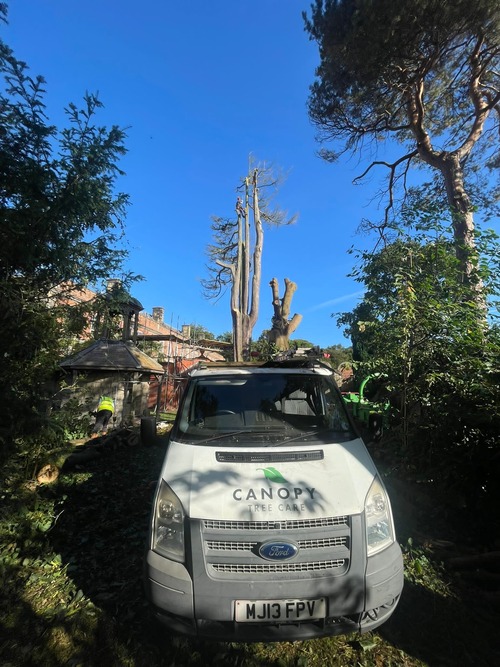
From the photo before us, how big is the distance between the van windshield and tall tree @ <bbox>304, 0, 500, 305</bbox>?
583 centimetres

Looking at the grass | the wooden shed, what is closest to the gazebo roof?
the wooden shed

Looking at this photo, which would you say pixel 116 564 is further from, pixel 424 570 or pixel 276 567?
pixel 424 570

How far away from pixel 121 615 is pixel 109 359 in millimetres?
10884

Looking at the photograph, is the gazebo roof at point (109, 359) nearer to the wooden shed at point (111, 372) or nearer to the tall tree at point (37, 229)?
the wooden shed at point (111, 372)

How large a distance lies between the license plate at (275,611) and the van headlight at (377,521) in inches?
19.7

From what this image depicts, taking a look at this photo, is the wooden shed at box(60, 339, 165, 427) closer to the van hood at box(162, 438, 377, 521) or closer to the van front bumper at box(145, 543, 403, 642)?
the van hood at box(162, 438, 377, 521)

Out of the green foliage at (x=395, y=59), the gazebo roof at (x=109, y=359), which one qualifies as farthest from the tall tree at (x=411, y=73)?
the gazebo roof at (x=109, y=359)

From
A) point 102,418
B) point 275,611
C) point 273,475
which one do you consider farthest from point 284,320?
point 275,611

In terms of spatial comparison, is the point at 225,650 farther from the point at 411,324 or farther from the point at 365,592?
the point at 411,324

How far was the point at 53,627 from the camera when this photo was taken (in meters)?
2.70

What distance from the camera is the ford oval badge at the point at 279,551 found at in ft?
7.47

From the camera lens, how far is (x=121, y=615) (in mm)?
2842

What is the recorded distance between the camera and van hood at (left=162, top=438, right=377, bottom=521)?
2400 millimetres

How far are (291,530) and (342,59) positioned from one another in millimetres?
11000
